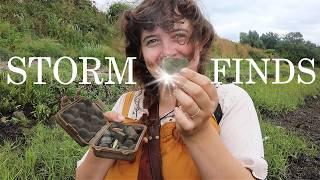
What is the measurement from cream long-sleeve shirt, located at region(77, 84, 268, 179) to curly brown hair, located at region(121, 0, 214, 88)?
0.21 meters

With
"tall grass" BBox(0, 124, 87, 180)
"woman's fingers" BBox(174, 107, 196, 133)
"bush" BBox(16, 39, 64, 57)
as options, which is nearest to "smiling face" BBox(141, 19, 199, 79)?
"woman's fingers" BBox(174, 107, 196, 133)

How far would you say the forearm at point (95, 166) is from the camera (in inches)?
62.3

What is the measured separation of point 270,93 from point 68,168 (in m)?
4.33

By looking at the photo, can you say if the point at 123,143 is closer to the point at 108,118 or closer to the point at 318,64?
the point at 108,118

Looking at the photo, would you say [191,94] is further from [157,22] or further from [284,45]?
[284,45]

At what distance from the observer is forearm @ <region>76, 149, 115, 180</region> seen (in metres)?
1.58

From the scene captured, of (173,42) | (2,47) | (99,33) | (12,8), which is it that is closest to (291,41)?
(99,33)

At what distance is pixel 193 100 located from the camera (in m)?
1.24

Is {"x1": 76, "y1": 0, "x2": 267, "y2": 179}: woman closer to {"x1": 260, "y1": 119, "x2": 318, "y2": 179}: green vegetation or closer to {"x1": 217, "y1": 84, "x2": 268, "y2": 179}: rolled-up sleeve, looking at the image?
{"x1": 217, "y1": 84, "x2": 268, "y2": 179}: rolled-up sleeve

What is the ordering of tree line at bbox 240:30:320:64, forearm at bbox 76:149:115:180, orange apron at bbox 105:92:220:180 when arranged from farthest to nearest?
1. tree line at bbox 240:30:320:64
2. forearm at bbox 76:149:115:180
3. orange apron at bbox 105:92:220:180

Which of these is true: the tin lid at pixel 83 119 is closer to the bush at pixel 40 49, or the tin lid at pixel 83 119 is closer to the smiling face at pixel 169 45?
the smiling face at pixel 169 45

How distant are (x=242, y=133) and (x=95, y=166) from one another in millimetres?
456

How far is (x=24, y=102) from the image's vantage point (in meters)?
4.60

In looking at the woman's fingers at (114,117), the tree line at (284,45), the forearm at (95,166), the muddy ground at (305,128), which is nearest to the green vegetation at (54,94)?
the muddy ground at (305,128)
